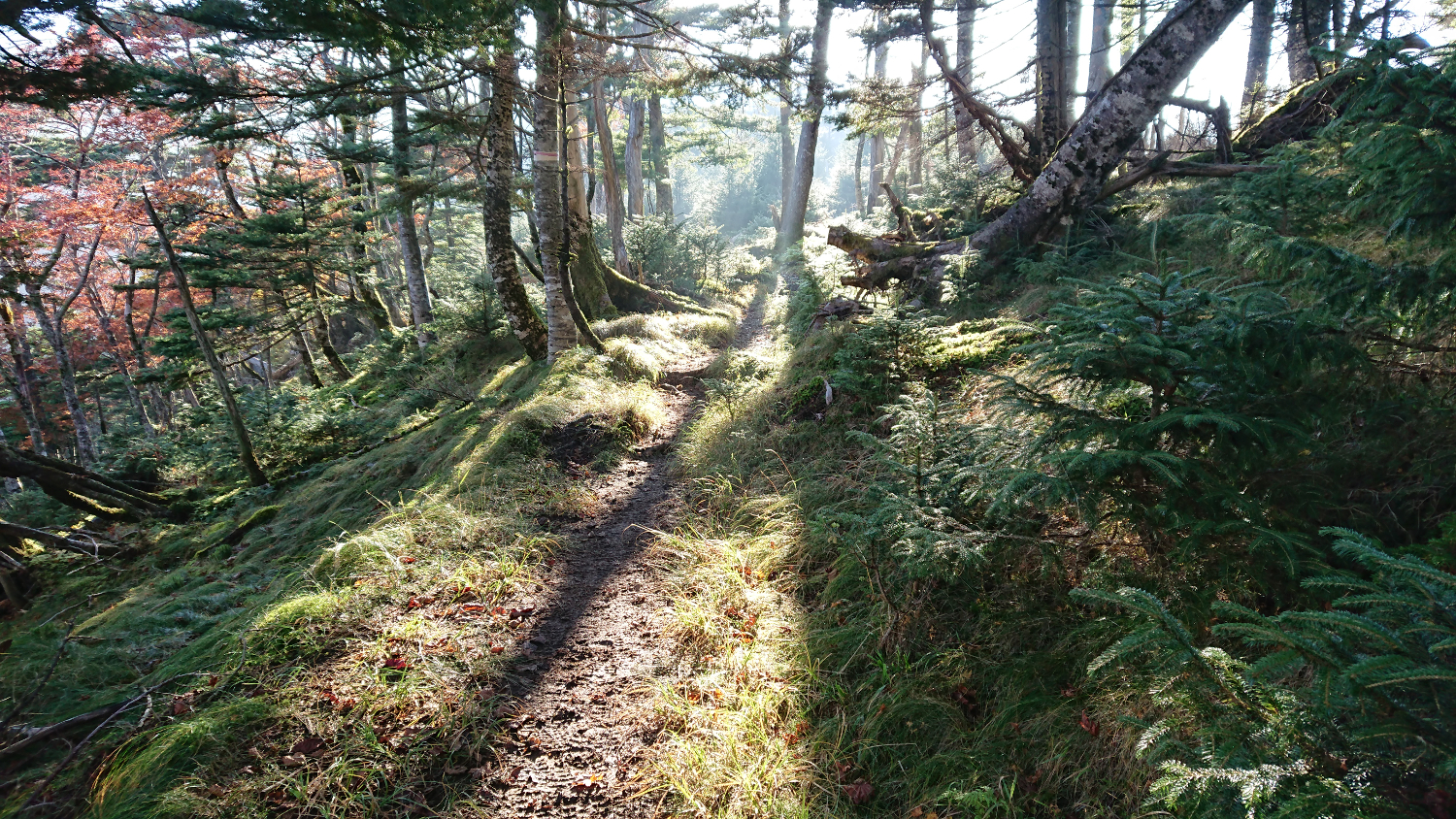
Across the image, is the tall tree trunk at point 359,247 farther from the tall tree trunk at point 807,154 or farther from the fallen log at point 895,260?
the tall tree trunk at point 807,154

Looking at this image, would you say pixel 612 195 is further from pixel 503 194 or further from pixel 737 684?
pixel 737 684

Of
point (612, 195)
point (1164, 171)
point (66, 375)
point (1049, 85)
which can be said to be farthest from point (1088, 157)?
point (66, 375)

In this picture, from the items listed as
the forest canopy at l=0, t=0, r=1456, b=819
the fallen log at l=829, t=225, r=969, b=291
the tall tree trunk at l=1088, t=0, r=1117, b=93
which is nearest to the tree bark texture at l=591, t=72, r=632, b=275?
the forest canopy at l=0, t=0, r=1456, b=819

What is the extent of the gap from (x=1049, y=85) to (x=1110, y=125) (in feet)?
8.17

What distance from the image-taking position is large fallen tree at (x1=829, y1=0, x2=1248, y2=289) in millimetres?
6438

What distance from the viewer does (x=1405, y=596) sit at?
124 centimetres

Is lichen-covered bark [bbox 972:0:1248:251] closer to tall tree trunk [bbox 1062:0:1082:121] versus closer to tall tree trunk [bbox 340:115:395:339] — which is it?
tall tree trunk [bbox 1062:0:1082:121]

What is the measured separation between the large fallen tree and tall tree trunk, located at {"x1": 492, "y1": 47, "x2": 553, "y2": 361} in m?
5.12

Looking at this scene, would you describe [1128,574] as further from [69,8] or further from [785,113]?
[785,113]

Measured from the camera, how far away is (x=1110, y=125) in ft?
23.0

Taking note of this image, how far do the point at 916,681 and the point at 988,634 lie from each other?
43 centimetres

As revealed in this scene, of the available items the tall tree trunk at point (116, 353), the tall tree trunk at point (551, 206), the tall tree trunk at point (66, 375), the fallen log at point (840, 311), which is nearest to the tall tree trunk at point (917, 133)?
the fallen log at point (840, 311)

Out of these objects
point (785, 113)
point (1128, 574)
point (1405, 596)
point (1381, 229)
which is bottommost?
point (1128, 574)

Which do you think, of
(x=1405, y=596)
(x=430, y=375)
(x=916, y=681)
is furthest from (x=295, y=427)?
(x=1405, y=596)
